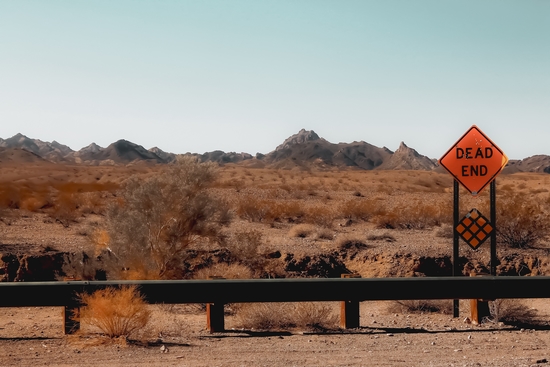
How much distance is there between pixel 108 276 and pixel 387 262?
314 inches

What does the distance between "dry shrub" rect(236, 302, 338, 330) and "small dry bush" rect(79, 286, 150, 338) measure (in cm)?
184

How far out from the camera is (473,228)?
1199 cm

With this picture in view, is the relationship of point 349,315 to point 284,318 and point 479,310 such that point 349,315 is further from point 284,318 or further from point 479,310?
point 479,310

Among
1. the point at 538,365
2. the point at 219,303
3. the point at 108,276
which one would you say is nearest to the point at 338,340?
the point at 219,303

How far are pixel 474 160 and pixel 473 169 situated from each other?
0.17m

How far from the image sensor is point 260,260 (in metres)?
18.0

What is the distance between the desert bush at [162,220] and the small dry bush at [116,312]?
17.7 feet

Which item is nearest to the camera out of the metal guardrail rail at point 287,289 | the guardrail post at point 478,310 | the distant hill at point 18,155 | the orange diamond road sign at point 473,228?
the metal guardrail rail at point 287,289

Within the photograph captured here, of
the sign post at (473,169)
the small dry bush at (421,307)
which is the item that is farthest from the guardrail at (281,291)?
the small dry bush at (421,307)

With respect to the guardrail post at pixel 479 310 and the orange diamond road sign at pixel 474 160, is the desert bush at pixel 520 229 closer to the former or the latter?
the orange diamond road sign at pixel 474 160

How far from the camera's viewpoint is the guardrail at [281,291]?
9484 mm

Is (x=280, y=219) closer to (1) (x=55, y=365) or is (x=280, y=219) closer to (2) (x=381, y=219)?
(2) (x=381, y=219)

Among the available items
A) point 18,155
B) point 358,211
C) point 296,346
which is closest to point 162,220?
point 296,346

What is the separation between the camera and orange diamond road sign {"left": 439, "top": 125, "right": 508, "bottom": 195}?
1180cm
